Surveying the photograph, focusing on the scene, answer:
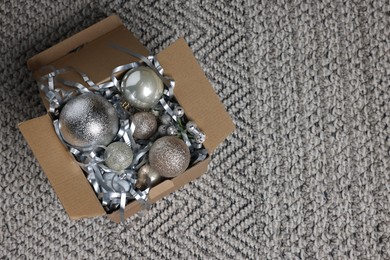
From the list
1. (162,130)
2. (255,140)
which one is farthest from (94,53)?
(255,140)

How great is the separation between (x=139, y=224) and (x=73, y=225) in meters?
0.13

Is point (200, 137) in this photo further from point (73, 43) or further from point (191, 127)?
point (73, 43)

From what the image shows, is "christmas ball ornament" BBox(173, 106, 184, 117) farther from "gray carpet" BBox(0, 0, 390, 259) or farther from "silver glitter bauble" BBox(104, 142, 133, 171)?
"gray carpet" BBox(0, 0, 390, 259)

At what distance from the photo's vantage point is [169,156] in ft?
2.47

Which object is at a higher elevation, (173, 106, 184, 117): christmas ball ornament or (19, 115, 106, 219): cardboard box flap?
(173, 106, 184, 117): christmas ball ornament

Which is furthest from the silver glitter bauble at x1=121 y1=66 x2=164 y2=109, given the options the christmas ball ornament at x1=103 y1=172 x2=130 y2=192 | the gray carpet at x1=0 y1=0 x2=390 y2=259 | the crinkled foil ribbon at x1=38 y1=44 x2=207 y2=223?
the gray carpet at x1=0 y1=0 x2=390 y2=259

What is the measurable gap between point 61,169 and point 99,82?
15cm

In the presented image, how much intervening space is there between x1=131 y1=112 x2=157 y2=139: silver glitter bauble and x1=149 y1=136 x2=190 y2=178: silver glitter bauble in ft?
0.11

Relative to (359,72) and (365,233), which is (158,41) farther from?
(365,233)

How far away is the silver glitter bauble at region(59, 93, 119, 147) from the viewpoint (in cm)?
74

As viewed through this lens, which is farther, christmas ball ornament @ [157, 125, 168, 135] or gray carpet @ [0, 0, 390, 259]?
gray carpet @ [0, 0, 390, 259]

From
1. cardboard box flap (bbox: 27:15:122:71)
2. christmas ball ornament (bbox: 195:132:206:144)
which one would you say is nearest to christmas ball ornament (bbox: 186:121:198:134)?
christmas ball ornament (bbox: 195:132:206:144)

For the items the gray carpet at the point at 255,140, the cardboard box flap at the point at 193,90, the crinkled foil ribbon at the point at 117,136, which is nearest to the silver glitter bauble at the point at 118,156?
the crinkled foil ribbon at the point at 117,136

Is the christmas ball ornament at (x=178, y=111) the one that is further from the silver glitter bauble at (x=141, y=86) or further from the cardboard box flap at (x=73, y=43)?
the cardboard box flap at (x=73, y=43)
